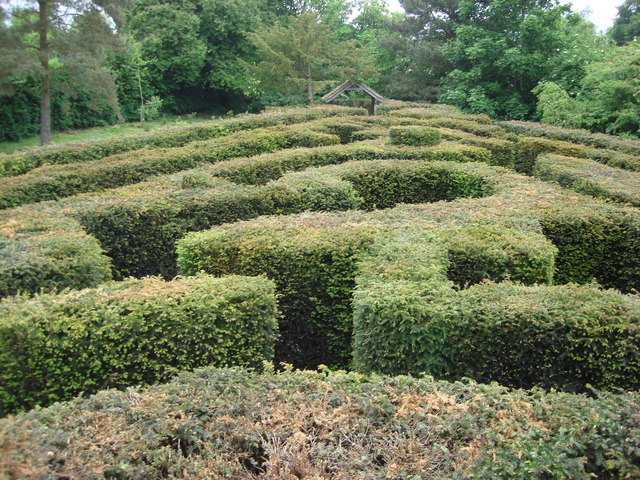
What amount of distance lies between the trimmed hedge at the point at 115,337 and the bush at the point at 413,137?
32.4 feet

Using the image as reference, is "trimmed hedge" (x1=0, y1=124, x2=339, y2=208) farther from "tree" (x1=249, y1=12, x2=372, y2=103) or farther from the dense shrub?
"tree" (x1=249, y1=12, x2=372, y2=103)

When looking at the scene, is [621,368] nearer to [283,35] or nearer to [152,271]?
[152,271]

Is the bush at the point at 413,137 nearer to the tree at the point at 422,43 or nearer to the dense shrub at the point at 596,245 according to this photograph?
the dense shrub at the point at 596,245

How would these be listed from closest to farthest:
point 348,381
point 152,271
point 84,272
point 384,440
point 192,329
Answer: point 384,440 → point 348,381 → point 192,329 → point 84,272 → point 152,271

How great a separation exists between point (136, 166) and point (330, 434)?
9581 millimetres

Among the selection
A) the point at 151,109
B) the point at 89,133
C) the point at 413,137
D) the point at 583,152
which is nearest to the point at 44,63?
the point at 89,133

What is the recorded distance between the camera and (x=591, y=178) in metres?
8.82

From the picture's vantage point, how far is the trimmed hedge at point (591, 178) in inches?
313

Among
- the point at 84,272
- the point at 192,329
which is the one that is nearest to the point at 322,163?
the point at 84,272

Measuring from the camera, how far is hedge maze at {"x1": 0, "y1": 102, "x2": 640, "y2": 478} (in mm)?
2863

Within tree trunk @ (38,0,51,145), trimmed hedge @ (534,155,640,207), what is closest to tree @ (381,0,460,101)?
tree trunk @ (38,0,51,145)

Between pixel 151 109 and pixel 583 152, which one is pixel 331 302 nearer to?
pixel 583 152

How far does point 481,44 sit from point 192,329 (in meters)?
25.1

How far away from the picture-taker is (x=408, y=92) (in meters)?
34.2
